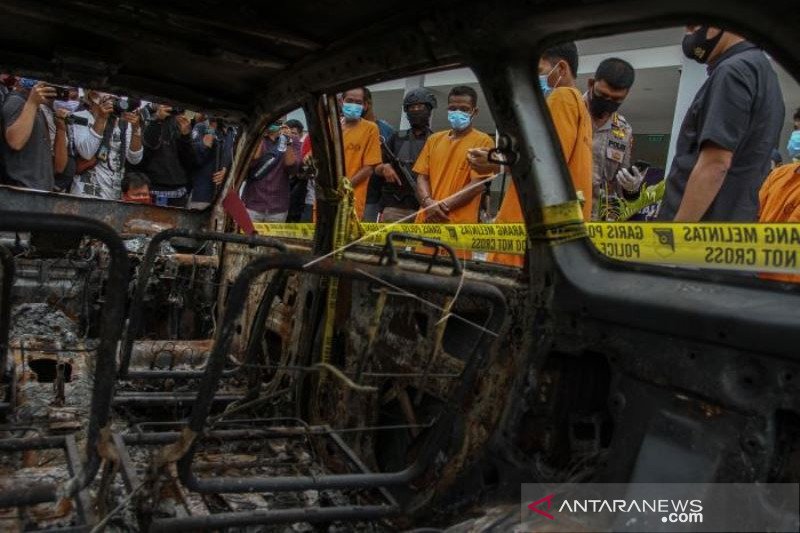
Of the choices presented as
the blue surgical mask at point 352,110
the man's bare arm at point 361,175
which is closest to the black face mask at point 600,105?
the man's bare arm at point 361,175

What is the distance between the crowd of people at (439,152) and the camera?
2949 millimetres

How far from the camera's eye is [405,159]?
632 cm

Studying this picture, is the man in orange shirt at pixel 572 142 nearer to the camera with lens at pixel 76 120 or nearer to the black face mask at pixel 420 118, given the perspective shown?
the black face mask at pixel 420 118

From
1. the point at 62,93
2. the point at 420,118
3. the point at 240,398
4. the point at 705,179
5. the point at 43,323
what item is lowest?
the point at 240,398

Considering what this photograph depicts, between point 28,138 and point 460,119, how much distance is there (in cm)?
347

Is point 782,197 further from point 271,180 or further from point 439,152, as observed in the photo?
point 271,180

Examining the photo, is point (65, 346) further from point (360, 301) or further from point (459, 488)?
point (459, 488)

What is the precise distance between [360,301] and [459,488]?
950 millimetres

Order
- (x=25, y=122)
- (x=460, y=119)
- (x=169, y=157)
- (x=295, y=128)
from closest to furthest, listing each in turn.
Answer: (x=460, y=119) → (x=25, y=122) → (x=169, y=157) → (x=295, y=128)

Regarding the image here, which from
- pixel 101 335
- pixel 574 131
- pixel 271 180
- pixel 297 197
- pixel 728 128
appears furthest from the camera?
pixel 297 197

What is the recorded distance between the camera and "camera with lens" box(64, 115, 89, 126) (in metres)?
6.06

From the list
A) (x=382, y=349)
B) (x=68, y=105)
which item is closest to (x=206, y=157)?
(x=68, y=105)

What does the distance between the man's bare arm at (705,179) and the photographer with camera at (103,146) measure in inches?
194

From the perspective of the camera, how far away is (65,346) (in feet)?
10.9
